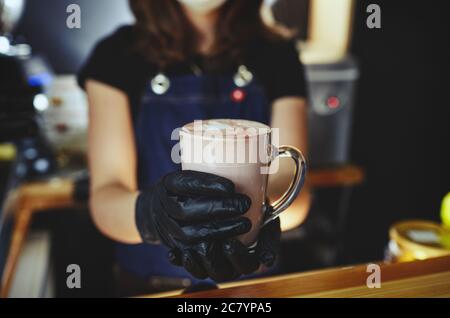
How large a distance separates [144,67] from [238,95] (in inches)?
14.2

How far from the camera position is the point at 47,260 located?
1.93 meters

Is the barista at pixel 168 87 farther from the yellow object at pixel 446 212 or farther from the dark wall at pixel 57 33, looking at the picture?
the dark wall at pixel 57 33

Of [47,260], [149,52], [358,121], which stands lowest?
[47,260]

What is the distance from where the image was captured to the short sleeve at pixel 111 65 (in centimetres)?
162

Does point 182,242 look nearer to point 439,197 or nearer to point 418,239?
point 418,239

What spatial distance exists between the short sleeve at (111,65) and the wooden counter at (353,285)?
97 cm

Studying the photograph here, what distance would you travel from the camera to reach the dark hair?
1.71 m

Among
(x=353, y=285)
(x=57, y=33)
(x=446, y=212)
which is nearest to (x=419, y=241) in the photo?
(x=446, y=212)

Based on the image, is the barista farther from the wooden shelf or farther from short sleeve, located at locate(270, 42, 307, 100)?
the wooden shelf

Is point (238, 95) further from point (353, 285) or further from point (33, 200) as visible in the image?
point (33, 200)

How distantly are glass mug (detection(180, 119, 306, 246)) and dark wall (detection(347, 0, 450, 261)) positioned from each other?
2522 mm

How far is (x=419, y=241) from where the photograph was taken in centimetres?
118
